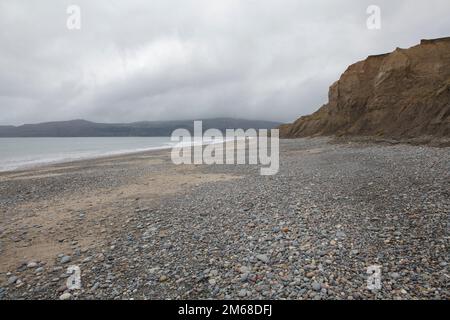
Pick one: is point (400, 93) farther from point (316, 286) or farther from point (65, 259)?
point (65, 259)

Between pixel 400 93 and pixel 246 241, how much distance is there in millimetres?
29391

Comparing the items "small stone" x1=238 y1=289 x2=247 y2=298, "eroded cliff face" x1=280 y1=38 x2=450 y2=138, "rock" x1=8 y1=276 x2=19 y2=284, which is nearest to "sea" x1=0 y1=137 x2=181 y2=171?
"rock" x1=8 y1=276 x2=19 y2=284

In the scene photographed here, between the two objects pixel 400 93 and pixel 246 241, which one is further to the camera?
pixel 400 93

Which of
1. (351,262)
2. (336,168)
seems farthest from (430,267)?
(336,168)

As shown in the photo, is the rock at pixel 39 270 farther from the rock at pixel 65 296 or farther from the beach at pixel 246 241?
the rock at pixel 65 296

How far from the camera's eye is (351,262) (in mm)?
4426

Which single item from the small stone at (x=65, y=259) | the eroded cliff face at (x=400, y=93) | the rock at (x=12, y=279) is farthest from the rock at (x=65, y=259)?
the eroded cliff face at (x=400, y=93)

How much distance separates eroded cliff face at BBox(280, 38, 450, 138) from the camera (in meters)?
21.8

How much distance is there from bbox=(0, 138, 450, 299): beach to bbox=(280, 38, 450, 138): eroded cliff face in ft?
47.4

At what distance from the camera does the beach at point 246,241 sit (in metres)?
4.12

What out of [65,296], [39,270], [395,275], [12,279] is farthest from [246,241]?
[12,279]

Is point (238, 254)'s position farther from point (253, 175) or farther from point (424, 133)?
point (424, 133)

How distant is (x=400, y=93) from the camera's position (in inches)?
1059

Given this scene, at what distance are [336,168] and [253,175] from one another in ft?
13.5
